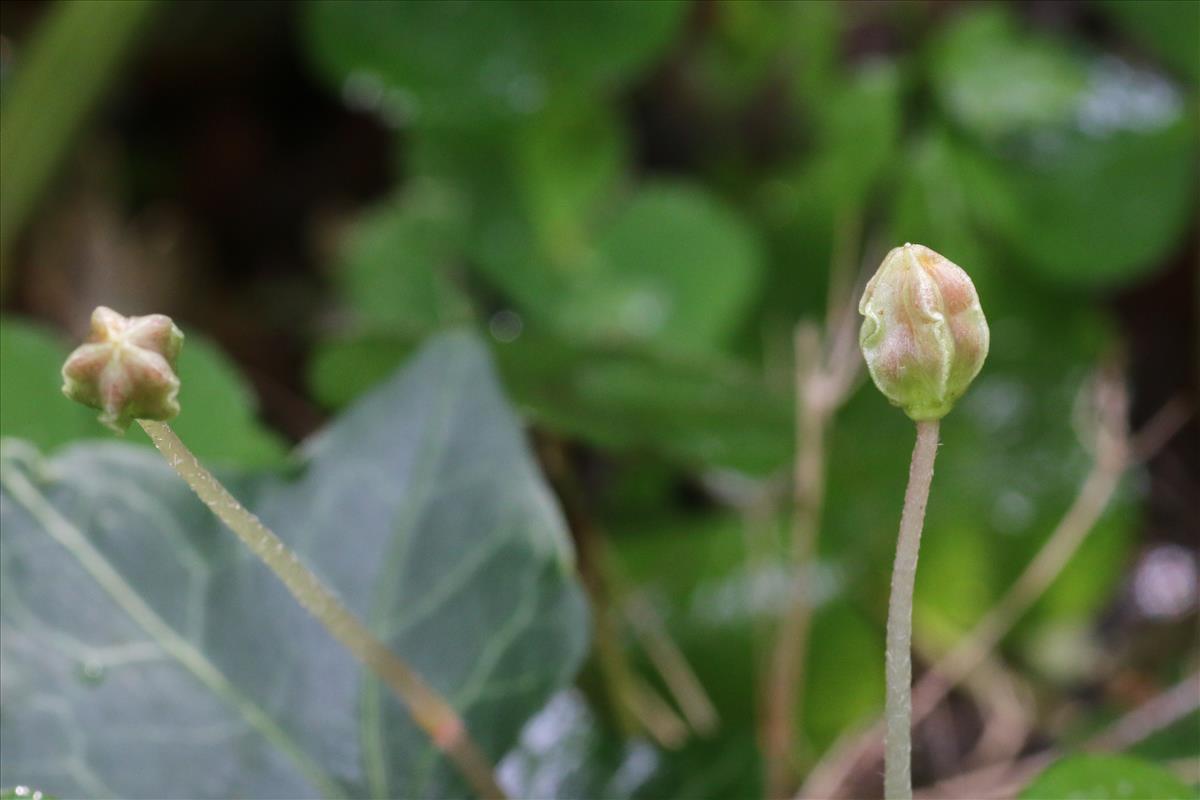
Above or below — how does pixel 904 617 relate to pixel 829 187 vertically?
below

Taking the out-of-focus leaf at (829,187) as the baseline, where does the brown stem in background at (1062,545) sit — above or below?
below

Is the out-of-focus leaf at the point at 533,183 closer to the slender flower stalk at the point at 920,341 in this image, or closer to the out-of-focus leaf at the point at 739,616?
the out-of-focus leaf at the point at 739,616

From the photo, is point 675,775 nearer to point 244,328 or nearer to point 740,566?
point 740,566

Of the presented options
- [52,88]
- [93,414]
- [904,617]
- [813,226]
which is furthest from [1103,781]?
[52,88]

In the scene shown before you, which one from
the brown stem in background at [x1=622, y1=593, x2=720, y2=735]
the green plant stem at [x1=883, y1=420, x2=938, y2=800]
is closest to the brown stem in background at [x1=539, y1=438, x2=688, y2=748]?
the brown stem in background at [x1=622, y1=593, x2=720, y2=735]

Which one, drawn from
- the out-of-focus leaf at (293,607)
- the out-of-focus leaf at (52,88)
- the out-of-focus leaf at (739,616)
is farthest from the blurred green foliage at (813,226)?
the out-of-focus leaf at (293,607)

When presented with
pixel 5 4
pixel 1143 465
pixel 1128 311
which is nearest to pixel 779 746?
pixel 1143 465

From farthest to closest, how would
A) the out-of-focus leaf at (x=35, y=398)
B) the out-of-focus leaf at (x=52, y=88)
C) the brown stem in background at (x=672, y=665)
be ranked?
the out-of-focus leaf at (x=52, y=88), the brown stem in background at (x=672, y=665), the out-of-focus leaf at (x=35, y=398)

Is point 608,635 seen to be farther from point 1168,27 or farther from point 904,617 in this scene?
point 1168,27
